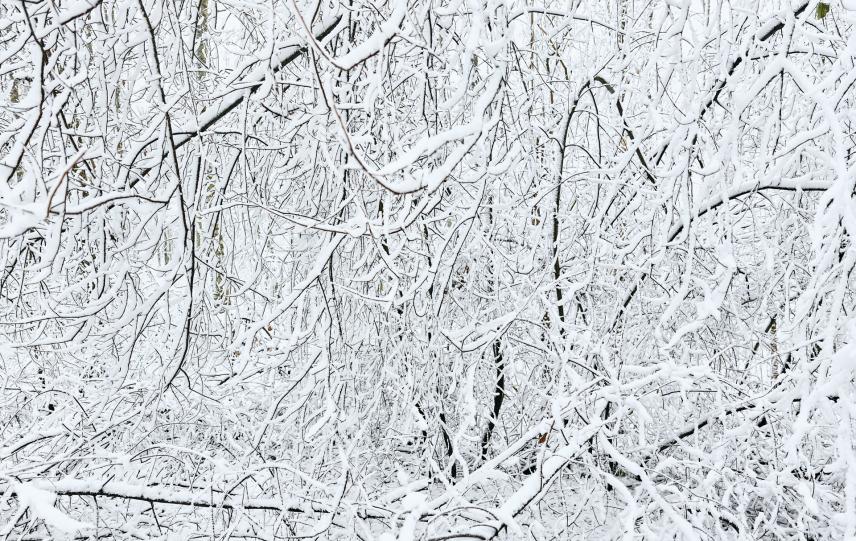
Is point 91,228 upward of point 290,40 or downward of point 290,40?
downward

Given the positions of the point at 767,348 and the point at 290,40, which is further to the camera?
the point at 767,348

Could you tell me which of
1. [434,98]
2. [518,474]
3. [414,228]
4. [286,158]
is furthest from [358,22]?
[518,474]

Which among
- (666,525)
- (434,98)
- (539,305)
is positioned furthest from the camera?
(539,305)

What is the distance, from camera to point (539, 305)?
3.62 m

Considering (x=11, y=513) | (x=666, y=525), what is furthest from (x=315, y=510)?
(x=666, y=525)

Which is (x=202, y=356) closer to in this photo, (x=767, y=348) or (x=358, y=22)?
(x=358, y=22)

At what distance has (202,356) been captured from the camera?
3123 millimetres

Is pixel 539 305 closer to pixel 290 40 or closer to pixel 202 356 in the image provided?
pixel 202 356

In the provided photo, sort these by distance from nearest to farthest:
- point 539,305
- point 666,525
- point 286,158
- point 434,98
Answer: point 666,525, point 434,98, point 286,158, point 539,305

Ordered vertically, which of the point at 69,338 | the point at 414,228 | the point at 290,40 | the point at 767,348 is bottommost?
the point at 767,348

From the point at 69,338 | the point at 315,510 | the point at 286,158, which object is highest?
the point at 286,158

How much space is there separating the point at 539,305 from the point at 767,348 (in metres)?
1.21

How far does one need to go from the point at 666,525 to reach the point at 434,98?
1.79m

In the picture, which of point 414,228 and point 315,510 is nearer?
point 315,510
